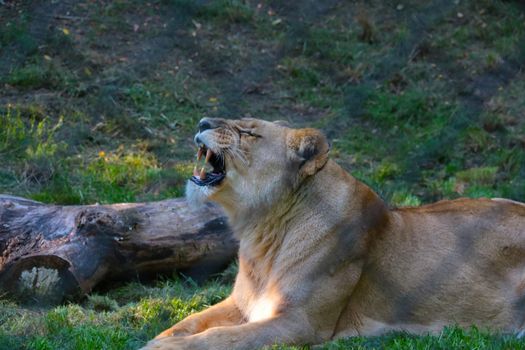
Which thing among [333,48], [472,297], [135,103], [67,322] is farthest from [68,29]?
[472,297]

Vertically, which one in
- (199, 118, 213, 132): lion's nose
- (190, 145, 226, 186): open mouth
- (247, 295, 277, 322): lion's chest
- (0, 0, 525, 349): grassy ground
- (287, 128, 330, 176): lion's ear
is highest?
(199, 118, 213, 132): lion's nose

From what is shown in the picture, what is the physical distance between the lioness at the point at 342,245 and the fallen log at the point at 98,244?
90 cm

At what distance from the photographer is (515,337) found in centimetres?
405

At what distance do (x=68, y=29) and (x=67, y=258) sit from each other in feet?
12.4

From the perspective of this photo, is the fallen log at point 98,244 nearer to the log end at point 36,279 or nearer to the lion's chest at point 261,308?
the log end at point 36,279

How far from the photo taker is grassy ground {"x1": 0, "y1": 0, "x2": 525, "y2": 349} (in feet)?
23.0

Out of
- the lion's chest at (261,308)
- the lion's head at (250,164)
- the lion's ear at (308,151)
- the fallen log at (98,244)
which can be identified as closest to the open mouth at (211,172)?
the lion's head at (250,164)

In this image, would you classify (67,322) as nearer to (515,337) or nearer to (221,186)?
(221,186)

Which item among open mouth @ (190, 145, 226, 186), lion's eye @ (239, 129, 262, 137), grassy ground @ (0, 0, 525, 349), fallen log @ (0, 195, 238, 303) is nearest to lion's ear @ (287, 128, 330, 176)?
lion's eye @ (239, 129, 262, 137)

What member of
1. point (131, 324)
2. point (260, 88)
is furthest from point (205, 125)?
point (260, 88)

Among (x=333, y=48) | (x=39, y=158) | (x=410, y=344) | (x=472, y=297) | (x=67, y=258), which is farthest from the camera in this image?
(x=333, y=48)

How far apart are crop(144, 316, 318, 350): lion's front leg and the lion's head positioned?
0.62 metres

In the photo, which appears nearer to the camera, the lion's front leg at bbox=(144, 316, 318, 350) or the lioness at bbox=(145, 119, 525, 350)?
the lion's front leg at bbox=(144, 316, 318, 350)

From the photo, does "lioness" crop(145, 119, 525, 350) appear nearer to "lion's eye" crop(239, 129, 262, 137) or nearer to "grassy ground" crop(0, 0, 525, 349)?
"lion's eye" crop(239, 129, 262, 137)
